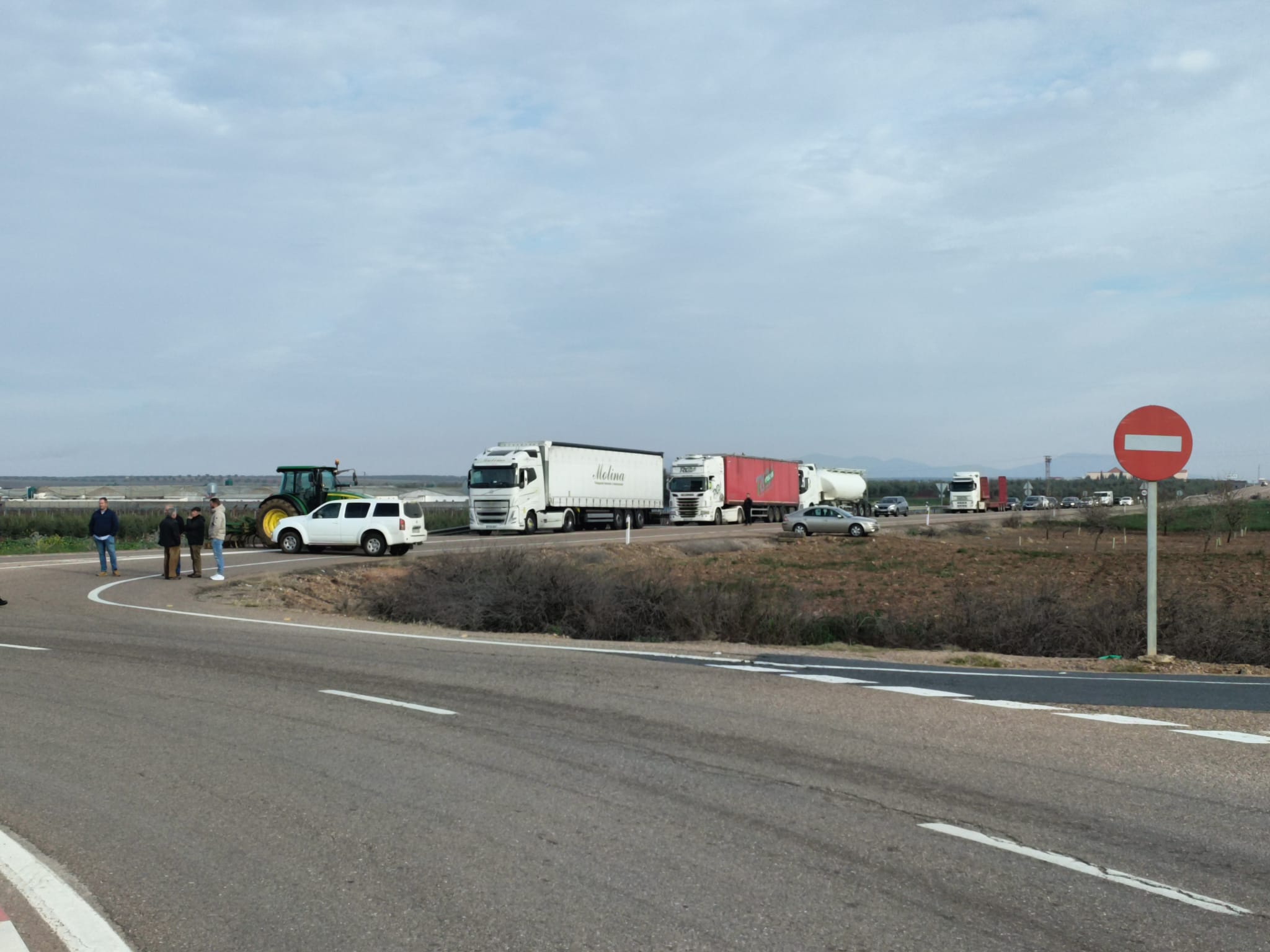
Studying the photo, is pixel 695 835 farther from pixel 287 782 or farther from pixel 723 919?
pixel 287 782

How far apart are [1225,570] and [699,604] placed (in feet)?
84.0

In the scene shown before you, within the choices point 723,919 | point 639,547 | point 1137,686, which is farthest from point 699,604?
point 639,547

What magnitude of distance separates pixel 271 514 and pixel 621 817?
113 ft

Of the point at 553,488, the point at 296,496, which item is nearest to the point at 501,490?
the point at 553,488

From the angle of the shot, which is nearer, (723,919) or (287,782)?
(723,919)

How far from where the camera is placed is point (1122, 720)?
9.64 metres

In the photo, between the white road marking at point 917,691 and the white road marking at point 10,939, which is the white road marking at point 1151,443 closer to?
the white road marking at point 917,691

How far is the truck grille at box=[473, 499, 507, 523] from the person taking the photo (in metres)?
47.7

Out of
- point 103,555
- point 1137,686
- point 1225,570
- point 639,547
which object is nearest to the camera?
point 1137,686

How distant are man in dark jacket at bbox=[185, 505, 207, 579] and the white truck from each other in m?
20.0

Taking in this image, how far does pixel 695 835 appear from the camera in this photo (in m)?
6.25

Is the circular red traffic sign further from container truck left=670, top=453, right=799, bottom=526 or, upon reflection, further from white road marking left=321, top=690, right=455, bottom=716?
container truck left=670, top=453, right=799, bottom=526

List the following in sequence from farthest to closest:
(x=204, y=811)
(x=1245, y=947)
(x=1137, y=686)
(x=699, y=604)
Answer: (x=699, y=604), (x=1137, y=686), (x=204, y=811), (x=1245, y=947)

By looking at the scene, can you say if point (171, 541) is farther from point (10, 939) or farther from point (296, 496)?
point (10, 939)
